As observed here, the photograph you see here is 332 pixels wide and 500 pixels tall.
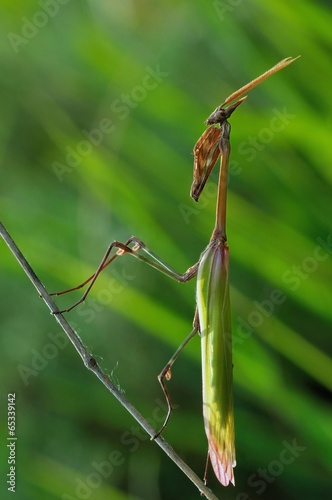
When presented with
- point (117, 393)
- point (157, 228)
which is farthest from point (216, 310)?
point (157, 228)

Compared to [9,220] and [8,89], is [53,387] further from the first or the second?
[8,89]

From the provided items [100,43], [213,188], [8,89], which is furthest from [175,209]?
[8,89]

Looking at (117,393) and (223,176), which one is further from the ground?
(223,176)

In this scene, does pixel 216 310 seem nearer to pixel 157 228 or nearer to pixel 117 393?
pixel 117 393

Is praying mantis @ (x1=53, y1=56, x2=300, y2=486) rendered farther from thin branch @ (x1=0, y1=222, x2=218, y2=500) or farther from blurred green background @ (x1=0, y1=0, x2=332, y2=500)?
blurred green background @ (x1=0, y1=0, x2=332, y2=500)

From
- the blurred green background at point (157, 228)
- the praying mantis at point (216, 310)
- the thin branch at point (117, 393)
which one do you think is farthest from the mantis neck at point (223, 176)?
the blurred green background at point (157, 228)

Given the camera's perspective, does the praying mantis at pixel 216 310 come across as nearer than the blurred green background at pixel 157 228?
Yes

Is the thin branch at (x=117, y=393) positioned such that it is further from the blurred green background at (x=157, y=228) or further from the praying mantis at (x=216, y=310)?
the blurred green background at (x=157, y=228)

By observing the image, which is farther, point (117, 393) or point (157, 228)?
point (157, 228)

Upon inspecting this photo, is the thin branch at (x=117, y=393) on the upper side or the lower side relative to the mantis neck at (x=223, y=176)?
lower
